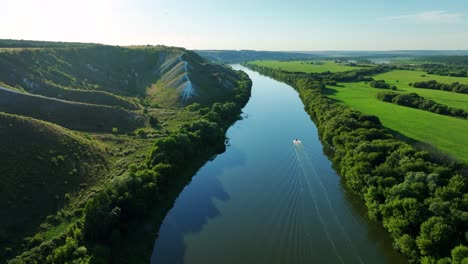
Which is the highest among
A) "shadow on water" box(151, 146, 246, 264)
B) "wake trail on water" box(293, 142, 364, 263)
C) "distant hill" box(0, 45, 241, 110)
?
"distant hill" box(0, 45, 241, 110)

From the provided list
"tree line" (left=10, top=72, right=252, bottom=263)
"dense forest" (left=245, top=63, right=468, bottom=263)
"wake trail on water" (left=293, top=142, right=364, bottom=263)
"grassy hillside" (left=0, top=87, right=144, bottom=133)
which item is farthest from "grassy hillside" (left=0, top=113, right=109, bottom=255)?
"dense forest" (left=245, top=63, right=468, bottom=263)

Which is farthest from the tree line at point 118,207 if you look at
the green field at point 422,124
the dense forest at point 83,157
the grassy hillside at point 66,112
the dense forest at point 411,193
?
the green field at point 422,124

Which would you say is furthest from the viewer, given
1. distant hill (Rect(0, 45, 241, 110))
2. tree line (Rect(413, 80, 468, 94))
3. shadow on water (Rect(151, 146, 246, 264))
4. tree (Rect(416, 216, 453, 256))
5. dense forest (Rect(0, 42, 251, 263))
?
tree line (Rect(413, 80, 468, 94))

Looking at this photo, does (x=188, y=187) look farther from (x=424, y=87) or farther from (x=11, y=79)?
(x=424, y=87)

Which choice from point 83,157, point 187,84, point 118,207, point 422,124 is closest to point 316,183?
point 118,207

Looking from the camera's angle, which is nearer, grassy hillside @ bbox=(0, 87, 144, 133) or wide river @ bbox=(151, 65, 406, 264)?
wide river @ bbox=(151, 65, 406, 264)

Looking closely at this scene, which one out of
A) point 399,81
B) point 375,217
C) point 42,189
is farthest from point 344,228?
point 399,81

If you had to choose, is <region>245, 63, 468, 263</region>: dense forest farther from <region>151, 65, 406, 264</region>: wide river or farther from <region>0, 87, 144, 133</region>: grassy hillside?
<region>0, 87, 144, 133</region>: grassy hillside
